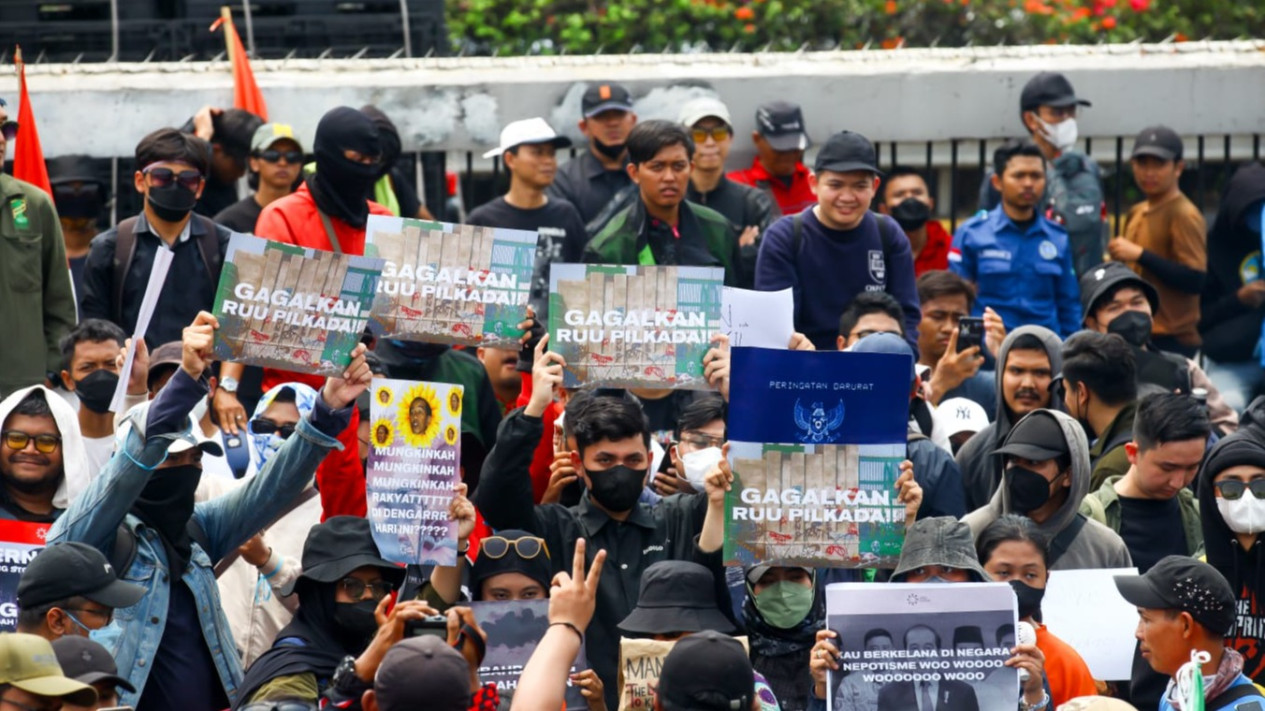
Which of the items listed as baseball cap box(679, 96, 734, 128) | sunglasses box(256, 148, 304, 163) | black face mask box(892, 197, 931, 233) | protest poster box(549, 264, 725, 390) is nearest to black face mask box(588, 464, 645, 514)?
protest poster box(549, 264, 725, 390)

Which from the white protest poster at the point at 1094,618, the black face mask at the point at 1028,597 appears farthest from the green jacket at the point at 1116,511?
the black face mask at the point at 1028,597

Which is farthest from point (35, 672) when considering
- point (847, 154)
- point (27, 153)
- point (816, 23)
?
point (816, 23)

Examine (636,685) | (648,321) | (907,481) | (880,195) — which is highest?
(880,195)

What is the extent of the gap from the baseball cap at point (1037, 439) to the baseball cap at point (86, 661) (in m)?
3.45

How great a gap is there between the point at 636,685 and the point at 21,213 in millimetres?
4485

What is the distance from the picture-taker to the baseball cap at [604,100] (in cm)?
1209

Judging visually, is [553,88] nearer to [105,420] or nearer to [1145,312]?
[1145,312]

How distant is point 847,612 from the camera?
23.6 feet

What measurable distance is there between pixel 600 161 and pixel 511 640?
15.8 ft

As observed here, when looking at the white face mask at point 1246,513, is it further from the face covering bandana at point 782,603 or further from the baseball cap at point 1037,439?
the face covering bandana at point 782,603

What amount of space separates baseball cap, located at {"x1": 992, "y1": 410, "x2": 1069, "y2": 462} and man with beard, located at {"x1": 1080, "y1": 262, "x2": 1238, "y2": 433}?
74.8 inches

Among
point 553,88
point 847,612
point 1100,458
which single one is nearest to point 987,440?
point 1100,458

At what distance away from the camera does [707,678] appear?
6336 mm

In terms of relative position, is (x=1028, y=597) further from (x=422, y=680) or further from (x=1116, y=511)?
(x=422, y=680)
